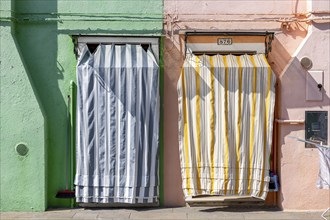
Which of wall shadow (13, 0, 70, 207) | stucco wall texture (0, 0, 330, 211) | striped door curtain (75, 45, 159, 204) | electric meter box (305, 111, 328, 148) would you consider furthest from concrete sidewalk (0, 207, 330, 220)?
electric meter box (305, 111, 328, 148)

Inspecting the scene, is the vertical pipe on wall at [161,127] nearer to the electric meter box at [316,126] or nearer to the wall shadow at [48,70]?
the wall shadow at [48,70]

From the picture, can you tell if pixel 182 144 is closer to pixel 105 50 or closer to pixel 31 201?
pixel 105 50

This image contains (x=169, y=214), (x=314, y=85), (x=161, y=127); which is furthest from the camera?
(x=161, y=127)

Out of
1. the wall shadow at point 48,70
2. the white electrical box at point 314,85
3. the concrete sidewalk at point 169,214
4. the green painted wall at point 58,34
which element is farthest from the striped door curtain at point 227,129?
the wall shadow at point 48,70

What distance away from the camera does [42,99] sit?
33.4 feet

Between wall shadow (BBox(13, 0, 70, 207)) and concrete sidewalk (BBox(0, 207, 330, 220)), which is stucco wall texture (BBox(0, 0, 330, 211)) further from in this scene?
concrete sidewalk (BBox(0, 207, 330, 220))

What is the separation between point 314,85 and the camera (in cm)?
984

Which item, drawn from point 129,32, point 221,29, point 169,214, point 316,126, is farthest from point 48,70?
point 316,126

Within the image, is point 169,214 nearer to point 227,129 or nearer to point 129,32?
point 227,129

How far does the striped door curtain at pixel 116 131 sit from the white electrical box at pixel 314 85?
8.95ft

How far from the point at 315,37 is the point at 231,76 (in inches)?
66.8

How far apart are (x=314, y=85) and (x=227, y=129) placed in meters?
1.76

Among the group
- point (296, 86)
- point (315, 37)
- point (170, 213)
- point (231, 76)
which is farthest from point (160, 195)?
point (315, 37)

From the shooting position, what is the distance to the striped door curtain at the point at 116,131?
9734 mm
